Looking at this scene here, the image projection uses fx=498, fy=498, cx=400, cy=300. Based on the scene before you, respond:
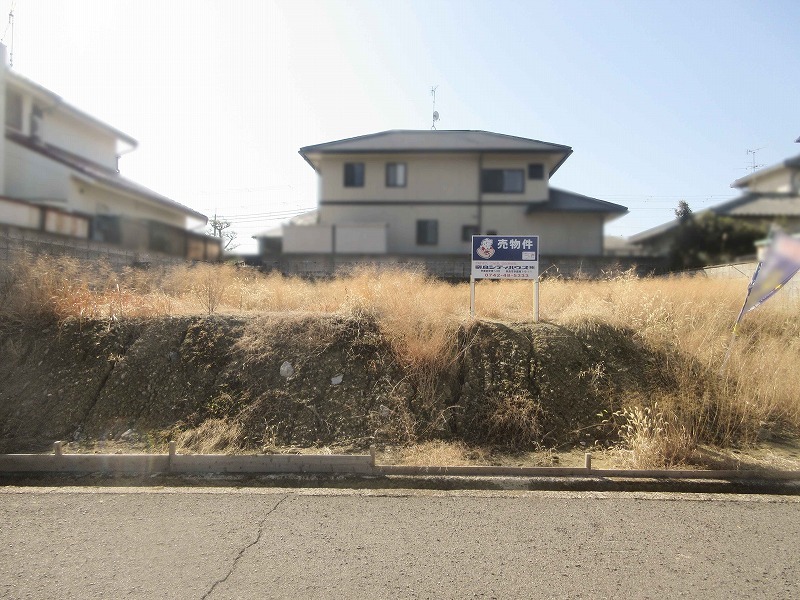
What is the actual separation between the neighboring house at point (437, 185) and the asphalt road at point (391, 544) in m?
10.7

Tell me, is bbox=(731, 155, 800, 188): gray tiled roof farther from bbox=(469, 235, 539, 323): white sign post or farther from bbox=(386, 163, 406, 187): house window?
bbox=(386, 163, 406, 187): house window

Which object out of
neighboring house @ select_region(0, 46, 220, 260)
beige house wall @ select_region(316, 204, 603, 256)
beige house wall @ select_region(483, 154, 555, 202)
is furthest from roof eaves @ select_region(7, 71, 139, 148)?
beige house wall @ select_region(483, 154, 555, 202)

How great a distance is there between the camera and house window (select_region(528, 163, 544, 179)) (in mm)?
14914

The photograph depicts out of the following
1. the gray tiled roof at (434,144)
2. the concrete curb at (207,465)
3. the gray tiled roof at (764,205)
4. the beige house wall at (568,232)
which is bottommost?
the concrete curb at (207,465)

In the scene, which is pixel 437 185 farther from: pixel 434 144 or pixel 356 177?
pixel 356 177

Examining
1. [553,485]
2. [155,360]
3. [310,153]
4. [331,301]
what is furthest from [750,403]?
[310,153]

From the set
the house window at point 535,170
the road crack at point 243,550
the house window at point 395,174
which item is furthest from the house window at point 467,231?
the road crack at point 243,550

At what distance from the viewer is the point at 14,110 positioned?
16.9ft

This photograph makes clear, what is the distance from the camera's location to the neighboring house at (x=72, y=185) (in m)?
4.96

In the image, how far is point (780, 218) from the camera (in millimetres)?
3877

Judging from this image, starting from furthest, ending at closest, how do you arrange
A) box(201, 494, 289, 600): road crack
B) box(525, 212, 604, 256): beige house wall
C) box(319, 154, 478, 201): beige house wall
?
box(319, 154, 478, 201): beige house wall → box(525, 212, 604, 256): beige house wall → box(201, 494, 289, 600): road crack

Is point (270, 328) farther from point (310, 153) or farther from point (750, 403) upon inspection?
point (310, 153)

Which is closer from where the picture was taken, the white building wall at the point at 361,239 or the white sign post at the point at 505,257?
the white sign post at the point at 505,257

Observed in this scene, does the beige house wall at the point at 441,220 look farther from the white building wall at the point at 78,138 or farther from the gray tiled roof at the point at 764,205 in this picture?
the gray tiled roof at the point at 764,205
